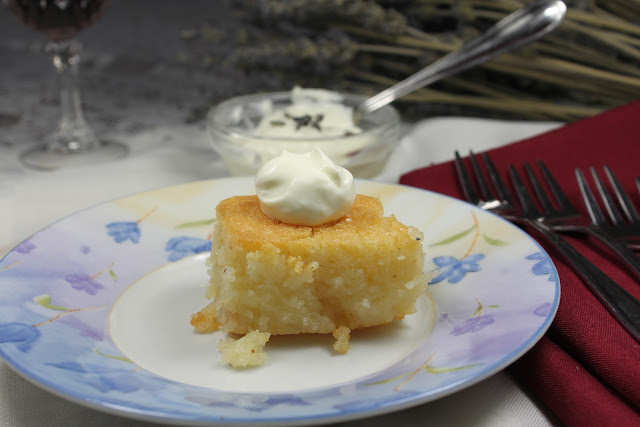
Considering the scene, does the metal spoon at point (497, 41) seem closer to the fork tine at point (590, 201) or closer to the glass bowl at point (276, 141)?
the glass bowl at point (276, 141)

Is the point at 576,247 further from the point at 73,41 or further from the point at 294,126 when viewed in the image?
the point at 73,41

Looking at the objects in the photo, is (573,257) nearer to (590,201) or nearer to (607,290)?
(607,290)

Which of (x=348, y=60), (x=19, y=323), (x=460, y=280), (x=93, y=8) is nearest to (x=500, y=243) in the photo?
(x=460, y=280)

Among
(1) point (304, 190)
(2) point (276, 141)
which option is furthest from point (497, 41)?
(1) point (304, 190)

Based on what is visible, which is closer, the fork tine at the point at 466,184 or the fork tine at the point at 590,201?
the fork tine at the point at 590,201

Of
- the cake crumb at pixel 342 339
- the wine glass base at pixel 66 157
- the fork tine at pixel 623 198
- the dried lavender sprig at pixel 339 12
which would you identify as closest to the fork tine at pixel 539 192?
the fork tine at pixel 623 198
